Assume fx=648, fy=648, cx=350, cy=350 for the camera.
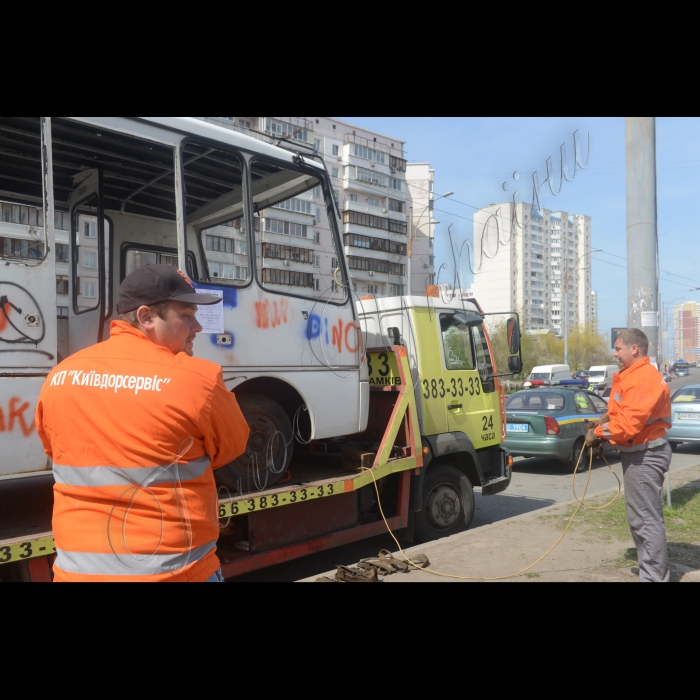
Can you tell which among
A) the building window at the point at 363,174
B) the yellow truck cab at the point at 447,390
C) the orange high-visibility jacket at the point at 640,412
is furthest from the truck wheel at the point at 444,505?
the building window at the point at 363,174

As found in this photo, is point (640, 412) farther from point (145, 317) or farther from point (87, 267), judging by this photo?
point (87, 267)

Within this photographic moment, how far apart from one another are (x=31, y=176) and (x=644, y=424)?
15.9 ft

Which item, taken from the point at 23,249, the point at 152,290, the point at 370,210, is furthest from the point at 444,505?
the point at 370,210

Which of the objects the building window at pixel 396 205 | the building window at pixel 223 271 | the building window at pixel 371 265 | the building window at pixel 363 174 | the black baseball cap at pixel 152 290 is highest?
the building window at pixel 363 174

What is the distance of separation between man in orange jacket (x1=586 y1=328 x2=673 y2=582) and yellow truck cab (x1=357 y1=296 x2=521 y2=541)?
1.95 m

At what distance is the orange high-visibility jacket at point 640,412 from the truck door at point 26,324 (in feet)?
12.6

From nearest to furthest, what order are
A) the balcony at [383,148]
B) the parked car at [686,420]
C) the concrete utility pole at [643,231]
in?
the concrete utility pole at [643,231] < the parked car at [686,420] < the balcony at [383,148]

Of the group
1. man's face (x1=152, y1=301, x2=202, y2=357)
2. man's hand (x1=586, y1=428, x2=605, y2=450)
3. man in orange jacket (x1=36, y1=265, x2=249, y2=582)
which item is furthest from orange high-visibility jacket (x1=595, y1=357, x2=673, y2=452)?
man's face (x1=152, y1=301, x2=202, y2=357)

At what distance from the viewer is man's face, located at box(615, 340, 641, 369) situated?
492 centimetres

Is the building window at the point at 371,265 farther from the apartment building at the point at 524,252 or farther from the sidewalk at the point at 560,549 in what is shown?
the sidewalk at the point at 560,549

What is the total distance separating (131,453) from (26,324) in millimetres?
1998

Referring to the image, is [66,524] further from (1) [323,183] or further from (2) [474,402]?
(2) [474,402]

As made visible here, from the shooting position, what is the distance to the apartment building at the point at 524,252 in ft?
22.4

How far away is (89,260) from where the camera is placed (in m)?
5.45
